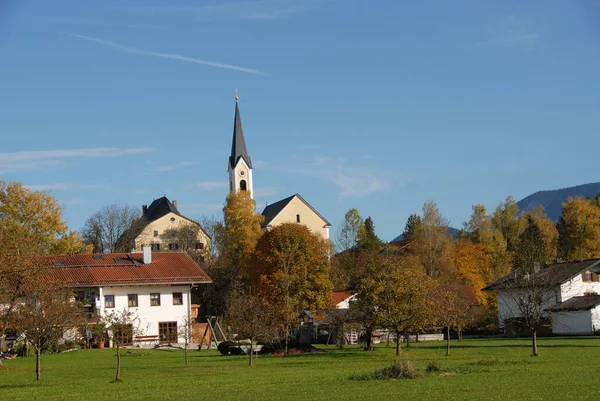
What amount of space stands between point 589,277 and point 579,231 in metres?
25.6

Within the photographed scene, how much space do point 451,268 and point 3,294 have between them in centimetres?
5438

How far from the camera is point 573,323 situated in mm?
66750

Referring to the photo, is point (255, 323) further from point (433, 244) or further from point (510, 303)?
point (433, 244)

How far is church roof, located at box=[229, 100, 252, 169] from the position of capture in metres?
127

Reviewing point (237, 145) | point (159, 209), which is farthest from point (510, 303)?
point (237, 145)

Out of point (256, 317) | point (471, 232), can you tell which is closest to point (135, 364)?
point (256, 317)

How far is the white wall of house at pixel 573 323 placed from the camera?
65.6 meters

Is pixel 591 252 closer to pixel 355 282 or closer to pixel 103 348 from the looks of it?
pixel 355 282

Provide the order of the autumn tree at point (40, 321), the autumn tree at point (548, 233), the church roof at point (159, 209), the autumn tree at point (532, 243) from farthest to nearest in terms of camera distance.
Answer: the church roof at point (159, 209), the autumn tree at point (548, 233), the autumn tree at point (532, 243), the autumn tree at point (40, 321)

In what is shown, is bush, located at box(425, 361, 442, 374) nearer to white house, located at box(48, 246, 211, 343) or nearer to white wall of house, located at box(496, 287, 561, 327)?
white house, located at box(48, 246, 211, 343)

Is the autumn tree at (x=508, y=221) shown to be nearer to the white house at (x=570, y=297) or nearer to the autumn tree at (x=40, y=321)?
the white house at (x=570, y=297)

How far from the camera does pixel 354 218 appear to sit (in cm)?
10750

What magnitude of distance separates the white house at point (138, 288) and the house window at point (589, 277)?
112ft

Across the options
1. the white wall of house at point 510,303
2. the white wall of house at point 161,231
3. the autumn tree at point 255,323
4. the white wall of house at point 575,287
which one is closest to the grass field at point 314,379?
the autumn tree at point 255,323
